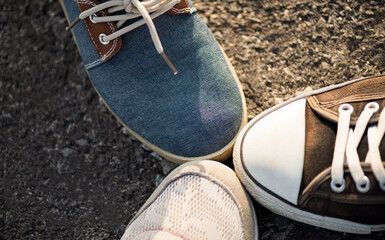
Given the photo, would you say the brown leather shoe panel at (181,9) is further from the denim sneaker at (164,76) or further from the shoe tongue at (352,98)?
the shoe tongue at (352,98)

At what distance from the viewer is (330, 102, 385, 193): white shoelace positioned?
905 mm

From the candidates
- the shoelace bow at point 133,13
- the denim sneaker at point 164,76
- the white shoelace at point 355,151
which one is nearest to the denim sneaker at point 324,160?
the white shoelace at point 355,151

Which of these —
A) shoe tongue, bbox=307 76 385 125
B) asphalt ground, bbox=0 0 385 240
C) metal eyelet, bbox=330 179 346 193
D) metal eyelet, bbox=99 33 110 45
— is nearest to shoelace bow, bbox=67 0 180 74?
metal eyelet, bbox=99 33 110 45

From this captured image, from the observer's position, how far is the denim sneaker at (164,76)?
3.40ft

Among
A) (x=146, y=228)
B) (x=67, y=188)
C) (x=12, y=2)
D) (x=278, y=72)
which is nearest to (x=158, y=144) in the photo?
(x=146, y=228)

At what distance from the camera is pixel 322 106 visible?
1.00 m

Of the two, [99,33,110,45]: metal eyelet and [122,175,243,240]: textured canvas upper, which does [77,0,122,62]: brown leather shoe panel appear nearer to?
[99,33,110,45]: metal eyelet

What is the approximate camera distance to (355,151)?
0.92m

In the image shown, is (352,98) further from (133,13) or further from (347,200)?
(133,13)

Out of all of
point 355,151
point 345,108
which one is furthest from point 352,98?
point 355,151

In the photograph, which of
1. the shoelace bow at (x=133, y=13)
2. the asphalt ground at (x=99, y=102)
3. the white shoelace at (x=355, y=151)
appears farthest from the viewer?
the asphalt ground at (x=99, y=102)

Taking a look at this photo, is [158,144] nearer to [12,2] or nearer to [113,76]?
[113,76]

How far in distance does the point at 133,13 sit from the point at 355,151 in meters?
0.76

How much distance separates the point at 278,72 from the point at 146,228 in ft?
2.36
